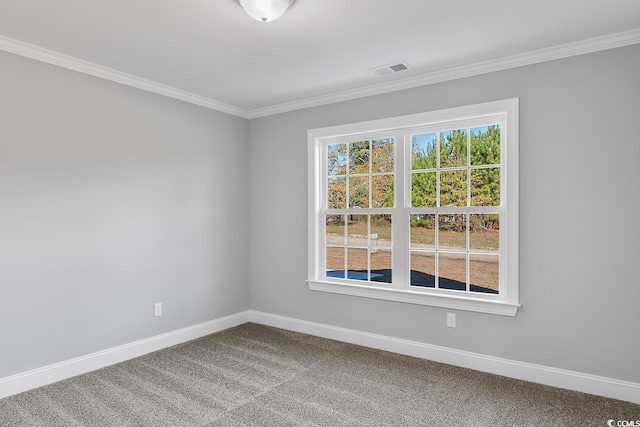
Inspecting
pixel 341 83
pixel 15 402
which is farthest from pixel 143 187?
pixel 341 83

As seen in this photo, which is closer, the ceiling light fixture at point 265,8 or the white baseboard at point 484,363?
the ceiling light fixture at point 265,8

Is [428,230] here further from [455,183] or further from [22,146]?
[22,146]

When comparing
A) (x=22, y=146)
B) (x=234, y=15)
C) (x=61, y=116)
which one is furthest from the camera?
(x=61, y=116)

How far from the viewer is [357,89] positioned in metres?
3.91

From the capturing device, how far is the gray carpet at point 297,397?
2.53m

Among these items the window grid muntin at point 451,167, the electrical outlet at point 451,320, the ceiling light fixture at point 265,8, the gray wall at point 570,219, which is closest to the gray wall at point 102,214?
the window grid muntin at point 451,167

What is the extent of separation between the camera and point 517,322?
3143mm

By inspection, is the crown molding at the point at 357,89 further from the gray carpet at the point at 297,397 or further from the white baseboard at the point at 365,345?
the gray carpet at the point at 297,397

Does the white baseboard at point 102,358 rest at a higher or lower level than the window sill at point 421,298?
lower

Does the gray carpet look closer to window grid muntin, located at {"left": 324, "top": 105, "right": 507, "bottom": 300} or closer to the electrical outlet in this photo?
the electrical outlet

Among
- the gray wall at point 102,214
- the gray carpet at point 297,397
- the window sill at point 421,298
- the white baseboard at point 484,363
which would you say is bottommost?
the gray carpet at point 297,397

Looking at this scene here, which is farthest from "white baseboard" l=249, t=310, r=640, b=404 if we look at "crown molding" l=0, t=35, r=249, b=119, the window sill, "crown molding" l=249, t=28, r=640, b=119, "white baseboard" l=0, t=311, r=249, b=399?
"crown molding" l=0, t=35, r=249, b=119

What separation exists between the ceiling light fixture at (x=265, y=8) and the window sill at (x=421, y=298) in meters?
2.56

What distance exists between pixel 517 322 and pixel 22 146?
403 centimetres
